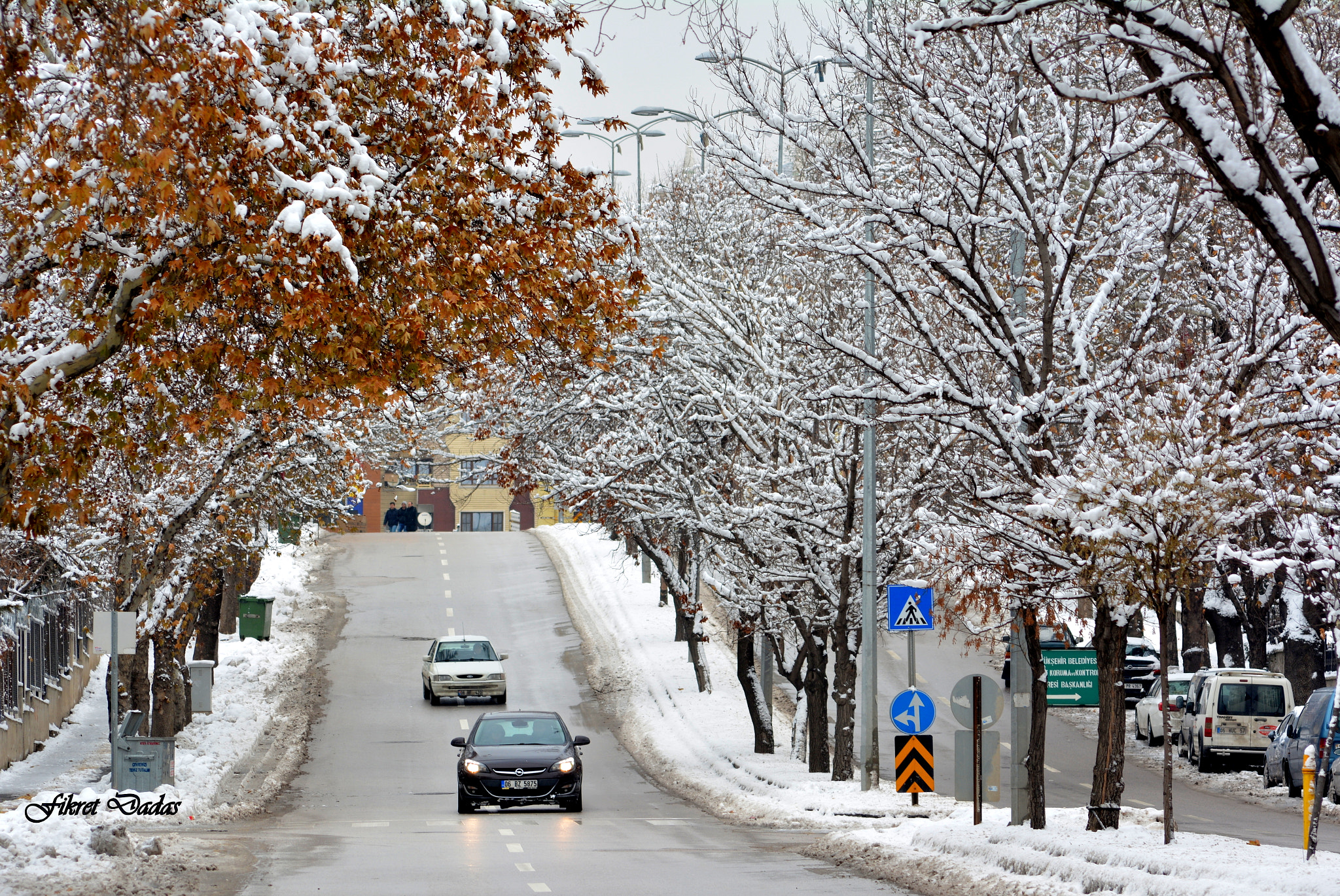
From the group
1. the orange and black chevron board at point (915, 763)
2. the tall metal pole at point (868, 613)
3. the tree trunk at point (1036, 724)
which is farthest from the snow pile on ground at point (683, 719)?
the tree trunk at point (1036, 724)

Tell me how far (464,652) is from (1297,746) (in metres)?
20.3

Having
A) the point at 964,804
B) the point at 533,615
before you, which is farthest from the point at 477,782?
the point at 533,615

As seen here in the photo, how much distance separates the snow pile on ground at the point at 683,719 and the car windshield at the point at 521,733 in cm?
268

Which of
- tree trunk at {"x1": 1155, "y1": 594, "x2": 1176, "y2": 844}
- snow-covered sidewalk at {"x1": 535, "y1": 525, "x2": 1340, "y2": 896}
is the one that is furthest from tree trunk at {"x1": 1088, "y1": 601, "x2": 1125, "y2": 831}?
tree trunk at {"x1": 1155, "y1": 594, "x2": 1176, "y2": 844}

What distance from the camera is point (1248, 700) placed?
29719 mm

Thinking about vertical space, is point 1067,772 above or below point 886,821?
below

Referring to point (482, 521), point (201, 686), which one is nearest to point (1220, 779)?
point (201, 686)

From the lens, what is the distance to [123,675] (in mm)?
27250

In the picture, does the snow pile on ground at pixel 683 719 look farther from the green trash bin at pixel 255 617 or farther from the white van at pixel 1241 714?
the green trash bin at pixel 255 617

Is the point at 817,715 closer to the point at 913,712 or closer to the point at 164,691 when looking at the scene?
the point at 913,712

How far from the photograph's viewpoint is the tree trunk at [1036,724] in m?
16.1

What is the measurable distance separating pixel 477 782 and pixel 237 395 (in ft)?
37.7

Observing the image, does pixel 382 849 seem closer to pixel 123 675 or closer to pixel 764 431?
pixel 764 431

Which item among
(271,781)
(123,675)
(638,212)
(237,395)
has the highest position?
(638,212)
